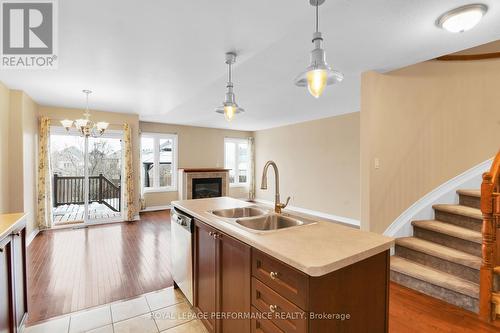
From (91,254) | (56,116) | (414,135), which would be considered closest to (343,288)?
(414,135)

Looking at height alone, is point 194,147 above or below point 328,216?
above

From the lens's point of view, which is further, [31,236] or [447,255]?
[31,236]

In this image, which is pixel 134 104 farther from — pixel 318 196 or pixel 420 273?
pixel 420 273

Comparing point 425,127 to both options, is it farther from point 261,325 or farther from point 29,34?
point 29,34

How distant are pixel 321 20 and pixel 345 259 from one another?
174 centimetres

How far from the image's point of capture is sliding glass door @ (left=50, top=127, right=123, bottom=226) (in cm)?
499

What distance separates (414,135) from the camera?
319cm

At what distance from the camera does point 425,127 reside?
127 inches

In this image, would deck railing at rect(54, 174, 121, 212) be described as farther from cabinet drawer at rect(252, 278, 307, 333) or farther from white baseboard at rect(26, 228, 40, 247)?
cabinet drawer at rect(252, 278, 307, 333)

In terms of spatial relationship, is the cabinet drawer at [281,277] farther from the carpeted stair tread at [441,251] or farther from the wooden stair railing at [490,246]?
the carpeted stair tread at [441,251]

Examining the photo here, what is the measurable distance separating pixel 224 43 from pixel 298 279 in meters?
2.10

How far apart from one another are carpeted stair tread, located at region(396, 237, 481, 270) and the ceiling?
6.85 feet

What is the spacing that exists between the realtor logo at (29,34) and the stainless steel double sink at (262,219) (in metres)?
2.05

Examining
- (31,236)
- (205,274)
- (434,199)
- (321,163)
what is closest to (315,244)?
(205,274)
